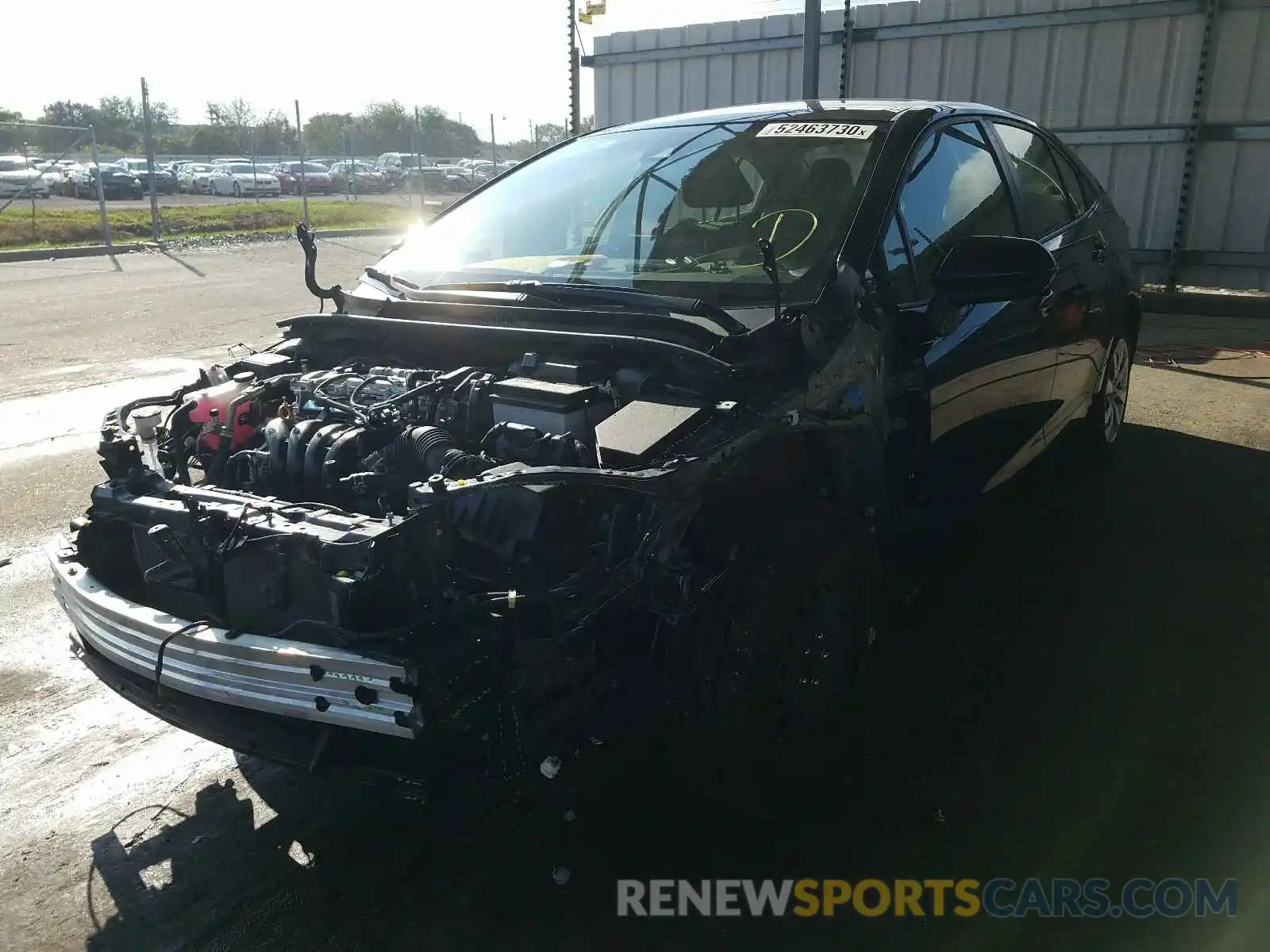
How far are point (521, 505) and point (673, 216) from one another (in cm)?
159

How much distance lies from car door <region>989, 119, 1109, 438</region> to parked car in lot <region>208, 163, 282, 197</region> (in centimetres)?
3067

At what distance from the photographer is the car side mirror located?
3.03 meters

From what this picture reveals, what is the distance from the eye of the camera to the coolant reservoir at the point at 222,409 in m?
3.13

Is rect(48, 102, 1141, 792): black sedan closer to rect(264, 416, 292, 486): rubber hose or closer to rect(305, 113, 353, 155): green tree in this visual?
rect(264, 416, 292, 486): rubber hose

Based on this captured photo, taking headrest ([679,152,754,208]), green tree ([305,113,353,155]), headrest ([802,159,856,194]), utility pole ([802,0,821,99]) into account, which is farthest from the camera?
green tree ([305,113,353,155])

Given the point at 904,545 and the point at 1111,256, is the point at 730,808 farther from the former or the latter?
the point at 1111,256

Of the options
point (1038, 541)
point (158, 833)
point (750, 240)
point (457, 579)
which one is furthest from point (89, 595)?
point (1038, 541)

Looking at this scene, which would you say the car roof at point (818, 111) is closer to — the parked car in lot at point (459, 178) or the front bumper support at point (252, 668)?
the front bumper support at point (252, 668)

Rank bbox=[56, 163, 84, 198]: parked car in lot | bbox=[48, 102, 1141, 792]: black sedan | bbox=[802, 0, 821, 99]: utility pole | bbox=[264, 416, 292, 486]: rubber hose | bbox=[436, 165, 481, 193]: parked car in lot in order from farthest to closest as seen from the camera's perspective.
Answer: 1. bbox=[436, 165, 481, 193]: parked car in lot
2. bbox=[56, 163, 84, 198]: parked car in lot
3. bbox=[802, 0, 821, 99]: utility pole
4. bbox=[264, 416, 292, 486]: rubber hose
5. bbox=[48, 102, 1141, 792]: black sedan

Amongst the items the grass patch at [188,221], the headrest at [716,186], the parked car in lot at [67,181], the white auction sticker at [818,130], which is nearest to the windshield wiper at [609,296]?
the headrest at [716,186]

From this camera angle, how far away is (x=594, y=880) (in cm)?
256

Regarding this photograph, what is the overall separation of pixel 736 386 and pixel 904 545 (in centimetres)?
99

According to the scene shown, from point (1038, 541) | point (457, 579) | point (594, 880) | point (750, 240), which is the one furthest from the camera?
point (1038, 541)

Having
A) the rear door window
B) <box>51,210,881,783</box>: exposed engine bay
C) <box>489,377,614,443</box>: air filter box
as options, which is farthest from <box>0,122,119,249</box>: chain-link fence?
<box>489,377,614,443</box>: air filter box
